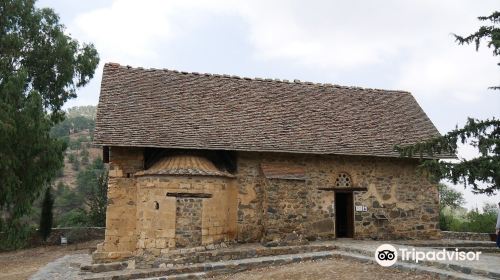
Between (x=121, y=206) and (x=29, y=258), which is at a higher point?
(x=121, y=206)

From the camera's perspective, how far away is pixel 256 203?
15164 mm

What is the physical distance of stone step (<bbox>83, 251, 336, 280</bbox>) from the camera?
1152 cm

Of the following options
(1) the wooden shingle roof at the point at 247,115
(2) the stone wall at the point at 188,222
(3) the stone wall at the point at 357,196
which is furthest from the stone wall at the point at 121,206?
(3) the stone wall at the point at 357,196

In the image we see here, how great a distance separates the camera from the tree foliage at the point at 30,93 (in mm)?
19250

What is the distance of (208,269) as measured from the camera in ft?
38.4

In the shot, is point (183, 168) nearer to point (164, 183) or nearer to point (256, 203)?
point (164, 183)

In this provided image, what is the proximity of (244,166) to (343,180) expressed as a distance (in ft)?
12.9

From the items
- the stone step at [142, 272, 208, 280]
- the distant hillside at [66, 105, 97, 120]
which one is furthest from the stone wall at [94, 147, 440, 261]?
the distant hillside at [66, 105, 97, 120]

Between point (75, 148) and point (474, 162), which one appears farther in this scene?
point (75, 148)

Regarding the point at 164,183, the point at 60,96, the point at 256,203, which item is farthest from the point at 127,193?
the point at 60,96

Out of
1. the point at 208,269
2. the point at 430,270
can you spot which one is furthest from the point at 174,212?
the point at 430,270

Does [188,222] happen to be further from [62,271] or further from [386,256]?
[386,256]

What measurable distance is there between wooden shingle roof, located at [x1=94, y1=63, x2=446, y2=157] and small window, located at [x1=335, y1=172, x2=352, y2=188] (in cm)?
107

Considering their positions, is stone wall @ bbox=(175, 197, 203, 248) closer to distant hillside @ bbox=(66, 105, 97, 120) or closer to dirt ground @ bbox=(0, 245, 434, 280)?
dirt ground @ bbox=(0, 245, 434, 280)
